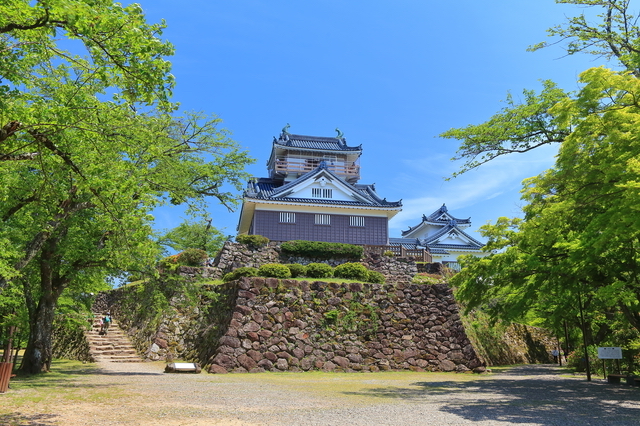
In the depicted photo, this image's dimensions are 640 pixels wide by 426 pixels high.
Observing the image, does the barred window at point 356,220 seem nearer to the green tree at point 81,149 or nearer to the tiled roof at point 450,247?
the tiled roof at point 450,247

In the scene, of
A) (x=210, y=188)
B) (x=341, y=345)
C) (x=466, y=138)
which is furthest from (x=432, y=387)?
(x=210, y=188)

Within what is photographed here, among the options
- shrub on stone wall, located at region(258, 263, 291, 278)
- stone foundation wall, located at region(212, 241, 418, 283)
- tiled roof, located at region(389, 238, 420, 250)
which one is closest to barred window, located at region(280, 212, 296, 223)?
stone foundation wall, located at region(212, 241, 418, 283)

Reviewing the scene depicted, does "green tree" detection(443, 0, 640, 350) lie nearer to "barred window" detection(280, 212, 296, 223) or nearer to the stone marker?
the stone marker

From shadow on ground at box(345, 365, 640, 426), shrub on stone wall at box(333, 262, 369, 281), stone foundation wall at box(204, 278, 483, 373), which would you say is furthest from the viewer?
shrub on stone wall at box(333, 262, 369, 281)

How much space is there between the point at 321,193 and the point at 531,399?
24146mm

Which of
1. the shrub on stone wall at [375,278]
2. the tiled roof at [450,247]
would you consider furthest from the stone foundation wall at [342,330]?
the tiled roof at [450,247]

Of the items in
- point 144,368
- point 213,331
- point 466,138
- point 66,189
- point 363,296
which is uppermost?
point 466,138

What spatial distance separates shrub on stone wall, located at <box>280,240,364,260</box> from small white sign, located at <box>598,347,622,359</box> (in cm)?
1373

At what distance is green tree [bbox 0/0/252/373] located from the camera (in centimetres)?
594

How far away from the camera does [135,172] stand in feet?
36.4

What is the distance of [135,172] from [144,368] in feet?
34.4

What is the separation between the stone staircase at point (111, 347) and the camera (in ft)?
72.0

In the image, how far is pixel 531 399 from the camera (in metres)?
11.2

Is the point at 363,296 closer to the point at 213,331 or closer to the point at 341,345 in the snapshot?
the point at 341,345
